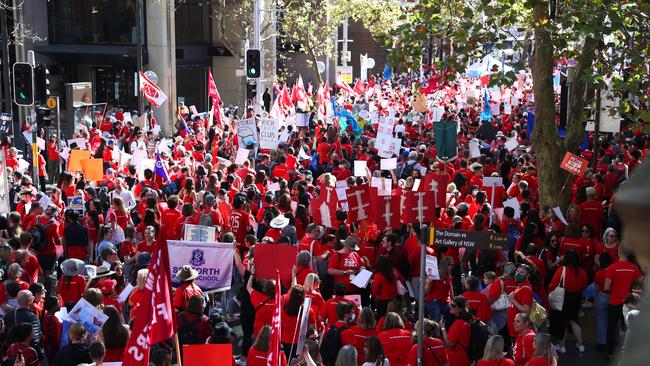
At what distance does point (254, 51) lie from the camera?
98.1 ft

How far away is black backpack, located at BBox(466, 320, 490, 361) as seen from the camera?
8.82 m

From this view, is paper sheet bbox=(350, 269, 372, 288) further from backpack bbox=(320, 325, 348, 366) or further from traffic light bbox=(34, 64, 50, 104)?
traffic light bbox=(34, 64, 50, 104)

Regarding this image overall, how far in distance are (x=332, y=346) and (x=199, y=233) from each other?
3259 mm

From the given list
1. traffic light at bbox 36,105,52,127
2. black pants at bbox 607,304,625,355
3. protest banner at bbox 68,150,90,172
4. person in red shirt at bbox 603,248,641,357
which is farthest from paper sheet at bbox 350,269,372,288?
traffic light at bbox 36,105,52,127

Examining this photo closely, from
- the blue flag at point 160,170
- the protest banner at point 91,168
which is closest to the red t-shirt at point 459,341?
the blue flag at point 160,170

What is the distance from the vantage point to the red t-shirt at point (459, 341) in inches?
343

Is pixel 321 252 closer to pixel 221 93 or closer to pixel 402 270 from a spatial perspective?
pixel 402 270

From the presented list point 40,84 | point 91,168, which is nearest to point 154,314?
point 91,168

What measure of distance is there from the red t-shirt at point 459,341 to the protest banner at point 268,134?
13.8 m

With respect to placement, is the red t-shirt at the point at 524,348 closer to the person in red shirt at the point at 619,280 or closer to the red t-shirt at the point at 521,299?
the red t-shirt at the point at 521,299

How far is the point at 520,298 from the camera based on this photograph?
9.73 metres

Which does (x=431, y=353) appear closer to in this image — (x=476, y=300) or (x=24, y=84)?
(x=476, y=300)

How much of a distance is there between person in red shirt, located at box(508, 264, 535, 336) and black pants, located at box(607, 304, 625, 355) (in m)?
1.63

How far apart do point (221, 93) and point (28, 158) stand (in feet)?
94.2
